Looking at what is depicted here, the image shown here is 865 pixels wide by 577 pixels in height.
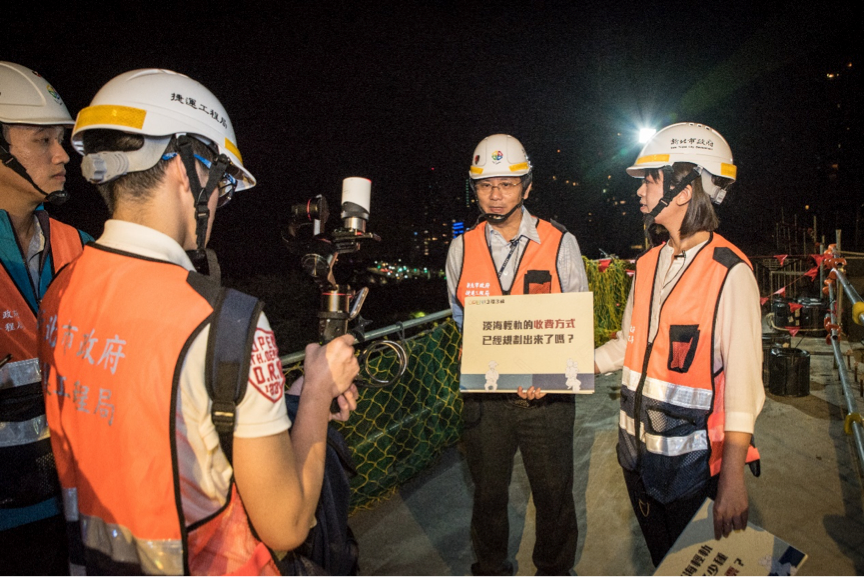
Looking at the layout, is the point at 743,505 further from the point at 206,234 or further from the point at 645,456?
the point at 206,234

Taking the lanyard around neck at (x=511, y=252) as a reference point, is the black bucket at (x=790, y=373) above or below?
below

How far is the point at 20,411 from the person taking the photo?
1.95 meters

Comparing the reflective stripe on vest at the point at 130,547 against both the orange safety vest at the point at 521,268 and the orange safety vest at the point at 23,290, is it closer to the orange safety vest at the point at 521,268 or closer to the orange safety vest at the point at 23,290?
the orange safety vest at the point at 23,290

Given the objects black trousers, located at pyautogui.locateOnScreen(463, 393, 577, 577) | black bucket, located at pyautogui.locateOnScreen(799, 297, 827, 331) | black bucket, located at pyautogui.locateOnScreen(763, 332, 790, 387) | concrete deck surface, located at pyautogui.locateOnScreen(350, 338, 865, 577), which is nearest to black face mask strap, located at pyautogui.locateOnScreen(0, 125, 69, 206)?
black trousers, located at pyautogui.locateOnScreen(463, 393, 577, 577)

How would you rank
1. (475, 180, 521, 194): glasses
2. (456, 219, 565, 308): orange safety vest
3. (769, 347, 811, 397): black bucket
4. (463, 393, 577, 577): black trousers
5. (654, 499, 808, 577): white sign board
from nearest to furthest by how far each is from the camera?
(654, 499, 808, 577): white sign board, (463, 393, 577, 577): black trousers, (456, 219, 565, 308): orange safety vest, (475, 180, 521, 194): glasses, (769, 347, 811, 397): black bucket

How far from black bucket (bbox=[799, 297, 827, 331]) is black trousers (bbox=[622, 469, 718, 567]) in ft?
28.0

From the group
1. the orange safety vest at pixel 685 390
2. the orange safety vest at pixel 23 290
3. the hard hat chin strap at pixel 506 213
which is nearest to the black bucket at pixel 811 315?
the hard hat chin strap at pixel 506 213

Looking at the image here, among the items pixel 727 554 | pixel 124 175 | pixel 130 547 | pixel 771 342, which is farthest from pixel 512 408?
pixel 771 342

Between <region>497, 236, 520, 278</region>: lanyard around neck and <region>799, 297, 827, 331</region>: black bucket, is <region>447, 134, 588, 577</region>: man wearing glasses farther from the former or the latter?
<region>799, 297, 827, 331</region>: black bucket

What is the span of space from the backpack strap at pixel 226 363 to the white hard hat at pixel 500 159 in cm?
256

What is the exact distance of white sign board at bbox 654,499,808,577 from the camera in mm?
1507

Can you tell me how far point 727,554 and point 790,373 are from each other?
5.96m

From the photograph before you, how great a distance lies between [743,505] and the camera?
1.86m

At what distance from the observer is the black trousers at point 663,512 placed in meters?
2.14
